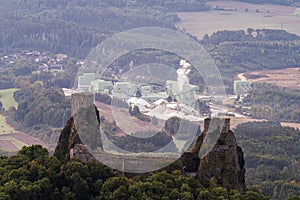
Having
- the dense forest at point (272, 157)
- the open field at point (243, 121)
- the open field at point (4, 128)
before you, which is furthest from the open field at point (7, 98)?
the dense forest at point (272, 157)

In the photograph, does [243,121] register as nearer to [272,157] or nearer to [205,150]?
[272,157]

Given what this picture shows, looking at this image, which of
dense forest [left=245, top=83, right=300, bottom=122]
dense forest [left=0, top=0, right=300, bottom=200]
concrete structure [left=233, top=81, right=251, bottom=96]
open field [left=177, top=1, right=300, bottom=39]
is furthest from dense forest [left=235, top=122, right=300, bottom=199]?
open field [left=177, top=1, right=300, bottom=39]

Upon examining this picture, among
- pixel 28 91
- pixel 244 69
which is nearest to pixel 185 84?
pixel 28 91

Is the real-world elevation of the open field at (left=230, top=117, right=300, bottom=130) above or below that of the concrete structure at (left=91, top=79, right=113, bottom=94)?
below

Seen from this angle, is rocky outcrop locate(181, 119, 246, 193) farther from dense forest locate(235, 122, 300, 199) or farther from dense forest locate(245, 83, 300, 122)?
dense forest locate(245, 83, 300, 122)

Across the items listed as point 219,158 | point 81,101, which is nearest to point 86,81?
point 81,101

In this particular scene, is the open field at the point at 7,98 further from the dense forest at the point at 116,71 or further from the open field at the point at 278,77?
the open field at the point at 278,77

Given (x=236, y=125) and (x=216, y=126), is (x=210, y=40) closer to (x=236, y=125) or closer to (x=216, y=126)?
(x=236, y=125)
